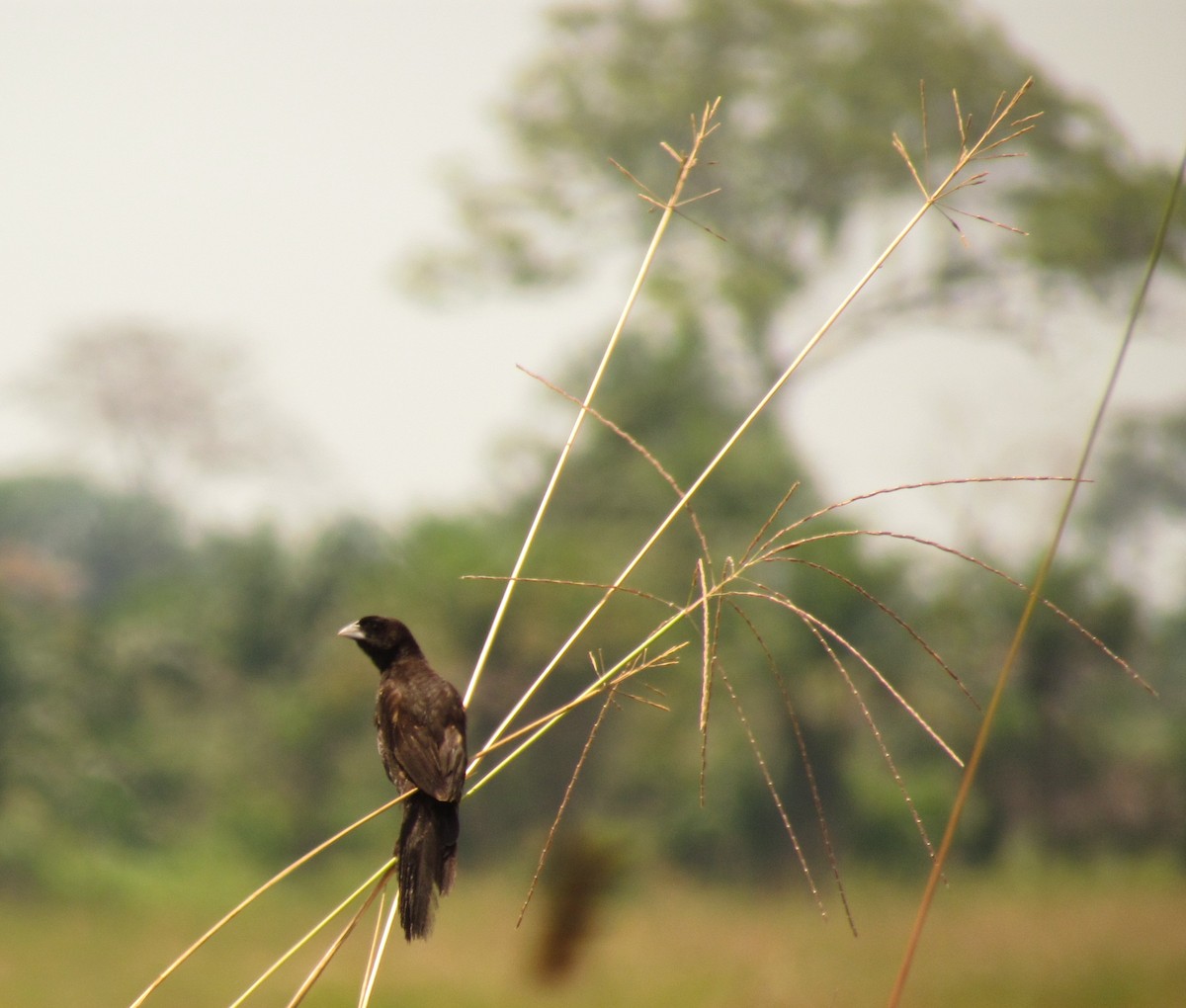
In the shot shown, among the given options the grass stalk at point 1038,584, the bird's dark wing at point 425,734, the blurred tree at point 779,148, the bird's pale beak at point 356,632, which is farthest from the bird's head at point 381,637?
the blurred tree at point 779,148

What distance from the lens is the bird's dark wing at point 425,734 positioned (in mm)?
1874

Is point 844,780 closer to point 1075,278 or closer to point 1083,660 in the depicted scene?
point 1083,660

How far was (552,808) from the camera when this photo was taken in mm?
16312

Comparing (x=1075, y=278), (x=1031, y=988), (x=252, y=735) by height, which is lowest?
(x=1031, y=988)

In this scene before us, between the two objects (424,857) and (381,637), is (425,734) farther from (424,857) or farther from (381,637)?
(381,637)

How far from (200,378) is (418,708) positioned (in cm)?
2512

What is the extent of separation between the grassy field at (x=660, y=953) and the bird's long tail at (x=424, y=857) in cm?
814

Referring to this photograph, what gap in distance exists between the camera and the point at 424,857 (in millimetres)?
1739

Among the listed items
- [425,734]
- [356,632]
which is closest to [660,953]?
[356,632]

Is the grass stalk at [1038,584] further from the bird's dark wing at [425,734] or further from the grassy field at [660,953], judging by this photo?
the grassy field at [660,953]

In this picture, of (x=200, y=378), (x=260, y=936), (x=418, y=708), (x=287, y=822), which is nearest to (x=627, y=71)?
(x=200, y=378)

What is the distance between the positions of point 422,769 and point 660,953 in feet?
36.5

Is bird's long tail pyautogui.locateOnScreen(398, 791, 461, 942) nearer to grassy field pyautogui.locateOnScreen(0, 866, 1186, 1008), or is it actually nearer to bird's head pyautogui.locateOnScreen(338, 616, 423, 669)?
bird's head pyautogui.locateOnScreen(338, 616, 423, 669)

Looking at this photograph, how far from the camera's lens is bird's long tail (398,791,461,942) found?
1.66m
